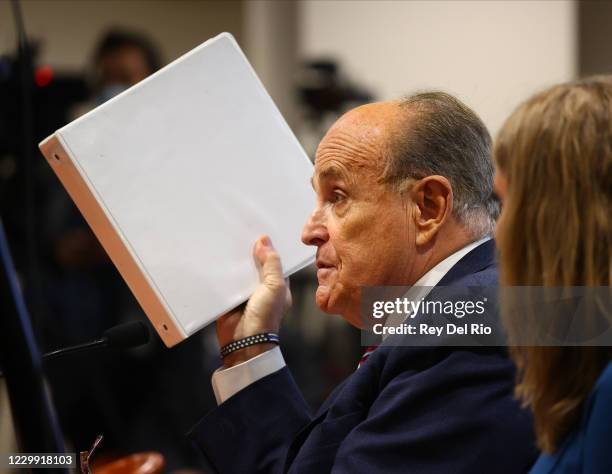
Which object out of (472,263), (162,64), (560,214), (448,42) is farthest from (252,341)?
(448,42)

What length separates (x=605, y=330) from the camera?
1094 mm

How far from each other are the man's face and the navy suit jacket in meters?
0.10

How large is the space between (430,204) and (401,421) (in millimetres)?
349

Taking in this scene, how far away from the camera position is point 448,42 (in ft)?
13.7

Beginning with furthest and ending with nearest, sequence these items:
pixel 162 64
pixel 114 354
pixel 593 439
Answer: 1. pixel 162 64
2. pixel 114 354
3. pixel 593 439

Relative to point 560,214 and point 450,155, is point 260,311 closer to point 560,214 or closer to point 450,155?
point 450,155

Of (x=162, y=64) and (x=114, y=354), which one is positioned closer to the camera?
(x=114, y=354)

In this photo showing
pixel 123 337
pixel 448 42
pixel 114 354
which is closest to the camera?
pixel 123 337

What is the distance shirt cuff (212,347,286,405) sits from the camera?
62.3 inches

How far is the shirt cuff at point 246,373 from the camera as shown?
1.58 meters

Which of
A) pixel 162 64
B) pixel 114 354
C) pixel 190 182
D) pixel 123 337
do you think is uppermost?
pixel 190 182

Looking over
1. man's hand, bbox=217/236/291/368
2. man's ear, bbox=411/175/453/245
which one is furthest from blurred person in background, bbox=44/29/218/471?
man's ear, bbox=411/175/453/245

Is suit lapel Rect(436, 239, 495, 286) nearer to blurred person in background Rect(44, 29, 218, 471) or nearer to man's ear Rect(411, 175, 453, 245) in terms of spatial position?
man's ear Rect(411, 175, 453, 245)

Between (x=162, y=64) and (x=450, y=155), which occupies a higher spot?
(x=450, y=155)
